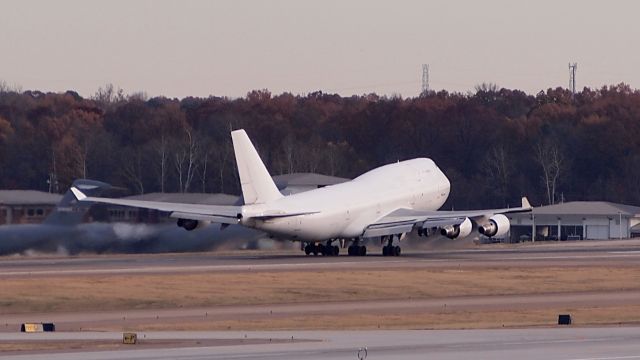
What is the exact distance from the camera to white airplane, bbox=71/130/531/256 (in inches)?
2813

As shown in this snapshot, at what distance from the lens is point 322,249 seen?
80.6m

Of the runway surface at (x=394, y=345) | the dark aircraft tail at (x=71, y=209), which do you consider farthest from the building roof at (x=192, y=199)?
the runway surface at (x=394, y=345)

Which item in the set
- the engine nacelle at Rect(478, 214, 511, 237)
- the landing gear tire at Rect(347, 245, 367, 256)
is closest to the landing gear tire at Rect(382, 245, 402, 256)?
the landing gear tire at Rect(347, 245, 367, 256)

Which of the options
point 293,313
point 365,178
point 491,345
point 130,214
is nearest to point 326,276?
point 293,313

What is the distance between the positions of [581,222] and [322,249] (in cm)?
5068

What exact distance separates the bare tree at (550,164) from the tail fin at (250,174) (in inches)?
3059

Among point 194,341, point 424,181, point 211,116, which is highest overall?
point 211,116

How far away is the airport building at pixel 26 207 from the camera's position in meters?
104

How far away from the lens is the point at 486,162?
5994 inches

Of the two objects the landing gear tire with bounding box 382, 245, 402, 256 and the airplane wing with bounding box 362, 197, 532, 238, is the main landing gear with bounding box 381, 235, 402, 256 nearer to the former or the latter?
the landing gear tire with bounding box 382, 245, 402, 256

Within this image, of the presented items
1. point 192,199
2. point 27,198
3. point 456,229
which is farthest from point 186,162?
point 456,229

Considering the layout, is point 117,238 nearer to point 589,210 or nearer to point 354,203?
point 354,203

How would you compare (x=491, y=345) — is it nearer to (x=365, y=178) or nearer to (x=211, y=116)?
(x=365, y=178)

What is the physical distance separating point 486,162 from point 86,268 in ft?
294
